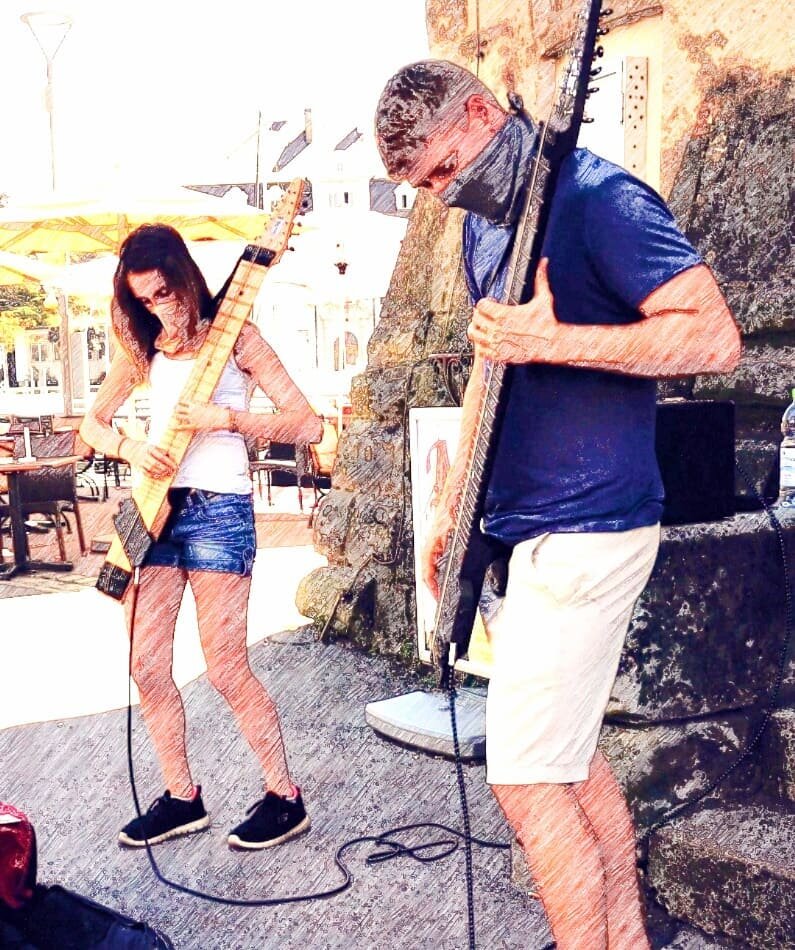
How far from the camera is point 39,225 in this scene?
7.71 metres

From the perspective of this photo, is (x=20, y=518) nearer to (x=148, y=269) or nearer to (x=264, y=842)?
(x=264, y=842)

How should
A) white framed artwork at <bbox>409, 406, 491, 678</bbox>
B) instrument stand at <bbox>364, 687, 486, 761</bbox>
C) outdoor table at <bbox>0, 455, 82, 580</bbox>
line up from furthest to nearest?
1. outdoor table at <bbox>0, 455, 82, 580</bbox>
2. white framed artwork at <bbox>409, 406, 491, 678</bbox>
3. instrument stand at <bbox>364, 687, 486, 761</bbox>

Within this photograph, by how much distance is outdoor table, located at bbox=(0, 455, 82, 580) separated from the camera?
8055 mm

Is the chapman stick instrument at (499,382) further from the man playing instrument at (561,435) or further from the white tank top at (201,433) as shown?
the white tank top at (201,433)

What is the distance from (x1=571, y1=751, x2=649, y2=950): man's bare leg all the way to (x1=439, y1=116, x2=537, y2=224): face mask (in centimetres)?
103

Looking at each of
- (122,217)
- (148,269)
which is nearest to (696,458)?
(148,269)

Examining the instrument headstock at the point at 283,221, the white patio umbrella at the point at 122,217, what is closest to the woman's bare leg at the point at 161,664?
the instrument headstock at the point at 283,221

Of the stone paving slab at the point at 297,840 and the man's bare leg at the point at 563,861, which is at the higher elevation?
the man's bare leg at the point at 563,861

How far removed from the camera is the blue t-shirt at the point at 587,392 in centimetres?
191

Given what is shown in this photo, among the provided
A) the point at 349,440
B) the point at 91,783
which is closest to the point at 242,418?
the point at 91,783

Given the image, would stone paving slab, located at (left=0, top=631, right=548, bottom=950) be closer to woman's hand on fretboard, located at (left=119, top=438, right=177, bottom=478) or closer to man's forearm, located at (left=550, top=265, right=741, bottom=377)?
woman's hand on fretboard, located at (left=119, top=438, right=177, bottom=478)

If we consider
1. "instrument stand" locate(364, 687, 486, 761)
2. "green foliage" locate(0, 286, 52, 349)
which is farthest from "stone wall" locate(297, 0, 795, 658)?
"green foliage" locate(0, 286, 52, 349)

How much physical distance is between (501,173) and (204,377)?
1.35 m

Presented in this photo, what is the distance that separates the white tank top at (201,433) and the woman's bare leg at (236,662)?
29 centimetres
